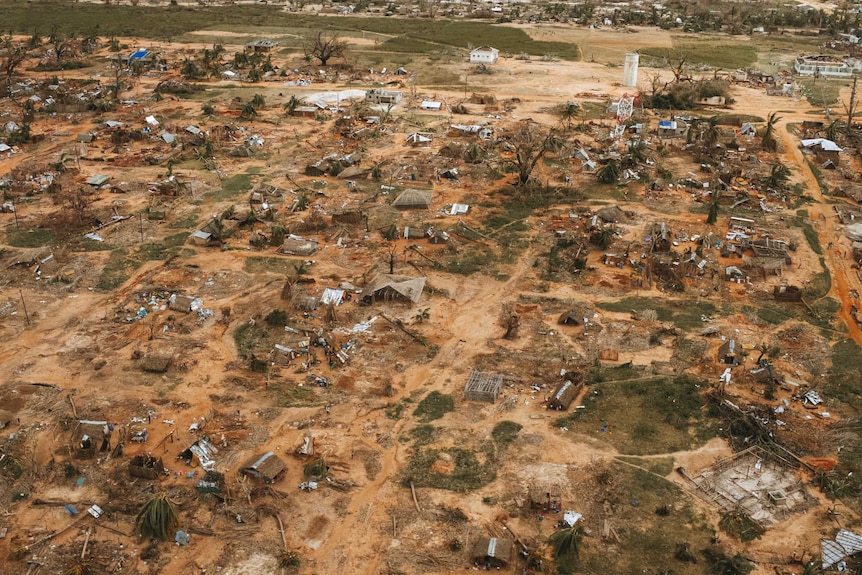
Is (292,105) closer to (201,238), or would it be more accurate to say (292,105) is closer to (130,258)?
Result: (201,238)

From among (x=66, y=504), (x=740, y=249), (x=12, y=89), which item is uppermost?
(x=12, y=89)

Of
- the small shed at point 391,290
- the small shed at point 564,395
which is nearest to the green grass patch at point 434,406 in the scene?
the small shed at point 564,395

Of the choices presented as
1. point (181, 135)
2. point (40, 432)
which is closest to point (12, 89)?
point (181, 135)

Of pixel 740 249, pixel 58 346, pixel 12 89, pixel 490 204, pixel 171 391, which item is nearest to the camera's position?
pixel 171 391

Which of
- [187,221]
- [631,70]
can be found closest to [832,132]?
[631,70]

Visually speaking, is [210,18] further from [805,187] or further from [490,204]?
[805,187]

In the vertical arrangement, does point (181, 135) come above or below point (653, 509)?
above

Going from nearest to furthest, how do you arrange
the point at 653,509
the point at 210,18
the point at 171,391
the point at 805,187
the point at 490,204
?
the point at 653,509, the point at 171,391, the point at 490,204, the point at 805,187, the point at 210,18
